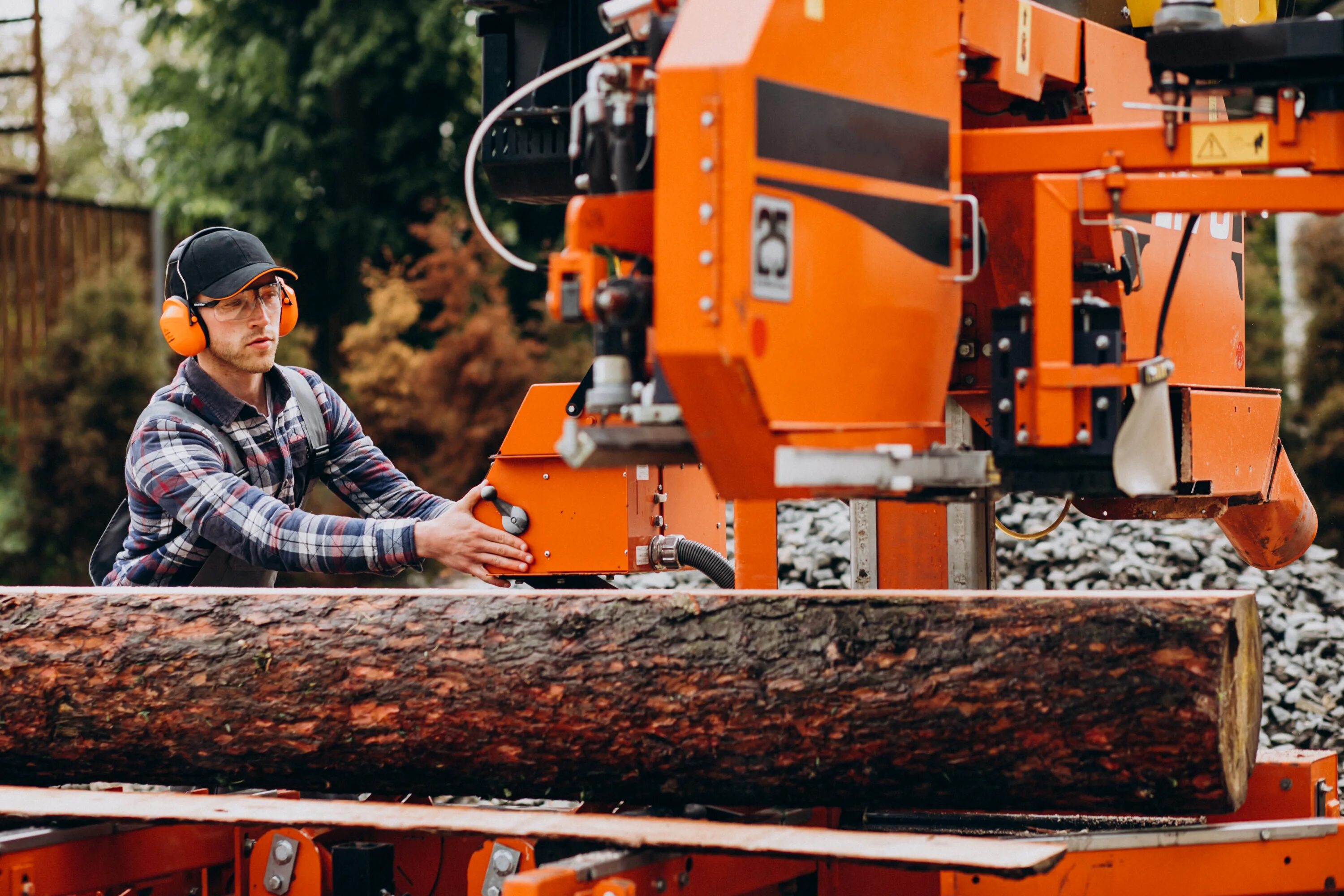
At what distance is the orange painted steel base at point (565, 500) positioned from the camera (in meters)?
3.92

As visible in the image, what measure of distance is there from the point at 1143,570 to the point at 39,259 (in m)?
10.9

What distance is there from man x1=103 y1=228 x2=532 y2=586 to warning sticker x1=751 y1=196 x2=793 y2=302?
1532mm

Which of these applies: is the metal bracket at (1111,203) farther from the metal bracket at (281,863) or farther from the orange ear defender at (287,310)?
the orange ear defender at (287,310)

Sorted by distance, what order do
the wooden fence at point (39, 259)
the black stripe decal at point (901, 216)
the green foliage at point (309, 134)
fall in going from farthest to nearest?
the green foliage at point (309, 134)
the wooden fence at point (39, 259)
the black stripe decal at point (901, 216)

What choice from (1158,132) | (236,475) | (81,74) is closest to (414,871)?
(236,475)

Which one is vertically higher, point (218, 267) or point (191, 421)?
point (218, 267)

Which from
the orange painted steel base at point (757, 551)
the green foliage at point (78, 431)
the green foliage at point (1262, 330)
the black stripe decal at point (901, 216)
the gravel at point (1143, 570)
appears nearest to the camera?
the black stripe decal at point (901, 216)

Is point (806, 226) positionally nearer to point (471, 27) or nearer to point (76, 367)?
point (76, 367)

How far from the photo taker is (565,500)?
396cm

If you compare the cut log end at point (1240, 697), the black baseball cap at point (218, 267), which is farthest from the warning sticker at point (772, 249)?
the black baseball cap at point (218, 267)

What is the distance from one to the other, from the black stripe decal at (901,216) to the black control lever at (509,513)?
56.7 inches

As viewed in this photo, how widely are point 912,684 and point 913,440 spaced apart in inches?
19.4

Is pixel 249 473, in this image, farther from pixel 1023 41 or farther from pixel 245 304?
pixel 1023 41

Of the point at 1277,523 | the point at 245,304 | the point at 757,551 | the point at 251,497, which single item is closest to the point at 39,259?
the point at 245,304
